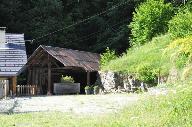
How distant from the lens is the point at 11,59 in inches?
1259

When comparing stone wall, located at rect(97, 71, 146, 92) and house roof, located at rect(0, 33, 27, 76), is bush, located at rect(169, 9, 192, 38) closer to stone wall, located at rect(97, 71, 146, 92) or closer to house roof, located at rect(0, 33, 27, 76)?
stone wall, located at rect(97, 71, 146, 92)

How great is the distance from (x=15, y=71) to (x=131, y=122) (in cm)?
2113

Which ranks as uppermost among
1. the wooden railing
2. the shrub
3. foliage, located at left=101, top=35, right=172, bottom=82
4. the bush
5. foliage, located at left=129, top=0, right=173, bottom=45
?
foliage, located at left=129, top=0, right=173, bottom=45

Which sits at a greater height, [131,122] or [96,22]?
[96,22]

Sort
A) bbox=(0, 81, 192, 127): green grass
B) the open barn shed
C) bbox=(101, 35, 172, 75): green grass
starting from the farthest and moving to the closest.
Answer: the open barn shed → bbox=(101, 35, 172, 75): green grass → bbox=(0, 81, 192, 127): green grass

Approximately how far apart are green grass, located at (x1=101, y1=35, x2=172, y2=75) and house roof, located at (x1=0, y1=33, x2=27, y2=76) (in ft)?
19.5

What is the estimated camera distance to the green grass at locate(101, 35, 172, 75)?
92.0 ft

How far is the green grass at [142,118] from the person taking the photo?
10062 millimetres

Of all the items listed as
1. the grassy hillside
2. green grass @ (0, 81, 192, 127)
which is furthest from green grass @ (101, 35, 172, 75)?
green grass @ (0, 81, 192, 127)

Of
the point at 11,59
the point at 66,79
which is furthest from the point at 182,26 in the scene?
the point at 66,79

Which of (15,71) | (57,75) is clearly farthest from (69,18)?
(15,71)

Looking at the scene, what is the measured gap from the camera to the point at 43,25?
143 ft

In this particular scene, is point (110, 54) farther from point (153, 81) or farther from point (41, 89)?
point (153, 81)

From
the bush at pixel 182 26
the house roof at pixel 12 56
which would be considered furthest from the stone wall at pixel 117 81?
the house roof at pixel 12 56
